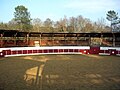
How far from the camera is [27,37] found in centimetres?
3681

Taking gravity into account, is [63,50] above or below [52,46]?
below

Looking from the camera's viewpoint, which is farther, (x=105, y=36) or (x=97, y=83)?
(x=105, y=36)

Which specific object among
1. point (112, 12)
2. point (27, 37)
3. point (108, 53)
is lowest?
point (108, 53)

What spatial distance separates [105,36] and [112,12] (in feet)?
118

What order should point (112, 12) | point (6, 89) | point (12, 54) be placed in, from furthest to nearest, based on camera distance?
point (112, 12) < point (12, 54) < point (6, 89)

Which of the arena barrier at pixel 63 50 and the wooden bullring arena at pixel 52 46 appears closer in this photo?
the arena barrier at pixel 63 50

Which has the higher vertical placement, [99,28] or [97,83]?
[99,28]

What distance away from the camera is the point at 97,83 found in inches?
448

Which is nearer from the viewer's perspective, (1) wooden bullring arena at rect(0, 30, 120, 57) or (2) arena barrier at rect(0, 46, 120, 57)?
(2) arena barrier at rect(0, 46, 120, 57)

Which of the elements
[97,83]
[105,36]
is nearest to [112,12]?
[105,36]

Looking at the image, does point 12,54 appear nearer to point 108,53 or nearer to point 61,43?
point 61,43

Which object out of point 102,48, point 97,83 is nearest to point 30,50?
point 102,48

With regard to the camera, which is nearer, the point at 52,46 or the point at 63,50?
the point at 63,50

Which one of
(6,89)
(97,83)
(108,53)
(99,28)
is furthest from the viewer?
(99,28)
